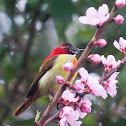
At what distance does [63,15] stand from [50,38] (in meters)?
1.78

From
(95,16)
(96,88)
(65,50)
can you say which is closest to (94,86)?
(96,88)

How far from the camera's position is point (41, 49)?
12.0 ft

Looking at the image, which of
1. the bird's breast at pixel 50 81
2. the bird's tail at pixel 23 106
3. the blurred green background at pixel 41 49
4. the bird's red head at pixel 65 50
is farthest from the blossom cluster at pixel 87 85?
the bird's red head at pixel 65 50

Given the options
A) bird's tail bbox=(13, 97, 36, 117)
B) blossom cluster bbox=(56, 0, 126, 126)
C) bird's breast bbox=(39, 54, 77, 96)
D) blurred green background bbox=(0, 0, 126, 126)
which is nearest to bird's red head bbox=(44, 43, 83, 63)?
blurred green background bbox=(0, 0, 126, 126)

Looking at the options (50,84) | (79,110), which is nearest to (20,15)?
(50,84)

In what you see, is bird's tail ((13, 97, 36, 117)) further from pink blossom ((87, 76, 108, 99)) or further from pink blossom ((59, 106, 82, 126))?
pink blossom ((87, 76, 108, 99))

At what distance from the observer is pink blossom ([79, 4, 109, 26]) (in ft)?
3.50

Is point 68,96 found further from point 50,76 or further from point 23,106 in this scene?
point 50,76

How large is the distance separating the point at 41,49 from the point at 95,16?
8.50 ft

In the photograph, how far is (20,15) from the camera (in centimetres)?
372

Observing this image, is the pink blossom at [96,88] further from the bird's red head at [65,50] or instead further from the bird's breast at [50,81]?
the bird's red head at [65,50]

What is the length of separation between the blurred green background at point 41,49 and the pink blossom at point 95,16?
0.88 meters

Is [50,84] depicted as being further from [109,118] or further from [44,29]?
[44,29]

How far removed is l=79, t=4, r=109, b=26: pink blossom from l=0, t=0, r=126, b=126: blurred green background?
883 millimetres
